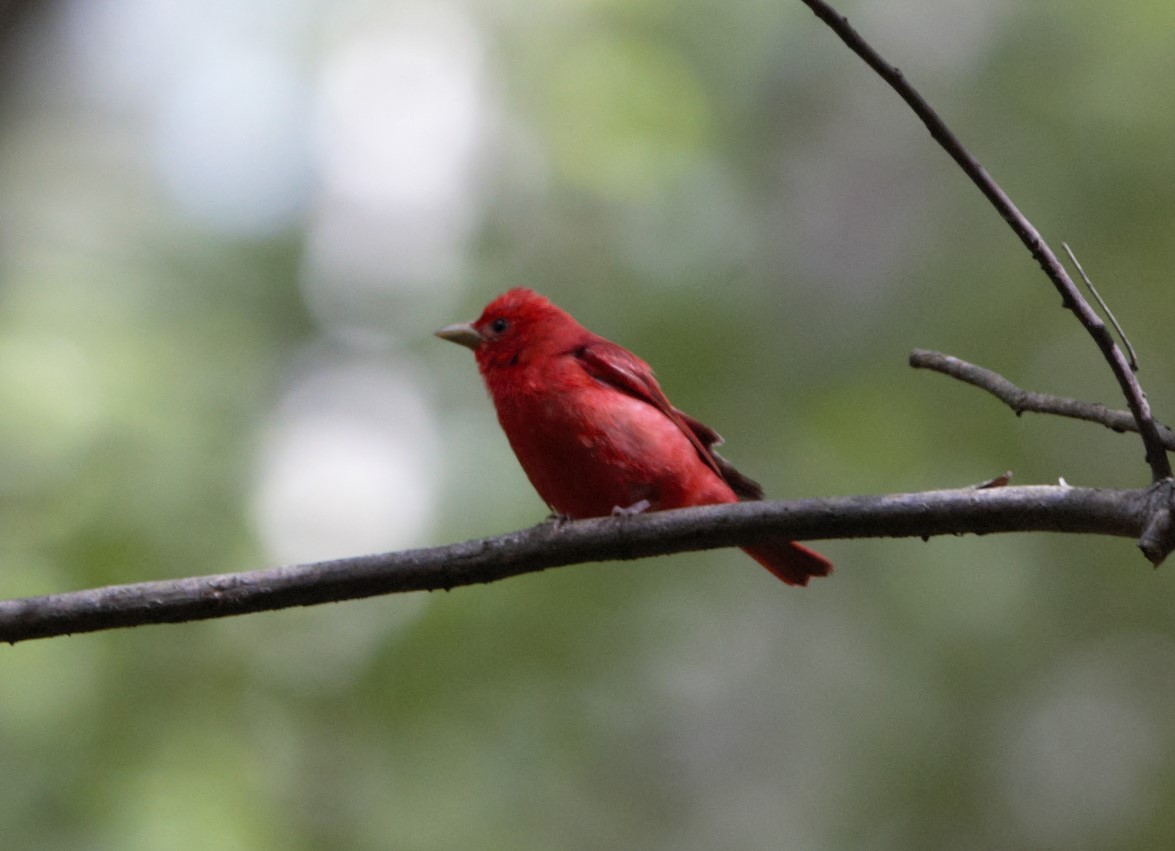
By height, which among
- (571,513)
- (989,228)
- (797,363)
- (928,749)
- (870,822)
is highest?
(989,228)

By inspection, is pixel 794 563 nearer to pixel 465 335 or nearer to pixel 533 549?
pixel 465 335

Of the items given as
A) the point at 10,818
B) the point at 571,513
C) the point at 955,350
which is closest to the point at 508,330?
the point at 571,513

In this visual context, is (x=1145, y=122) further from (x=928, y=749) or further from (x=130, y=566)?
(x=130, y=566)

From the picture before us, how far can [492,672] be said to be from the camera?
24.6 feet

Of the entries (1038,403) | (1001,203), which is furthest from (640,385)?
(1001,203)

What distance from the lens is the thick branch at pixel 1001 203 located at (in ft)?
9.28

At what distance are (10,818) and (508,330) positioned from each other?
346 cm

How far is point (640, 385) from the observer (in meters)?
5.04

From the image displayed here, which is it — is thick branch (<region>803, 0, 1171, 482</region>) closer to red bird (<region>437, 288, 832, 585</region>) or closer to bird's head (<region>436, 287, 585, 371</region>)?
red bird (<region>437, 288, 832, 585</region>)

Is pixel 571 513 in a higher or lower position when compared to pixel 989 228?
lower

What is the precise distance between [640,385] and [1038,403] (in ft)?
6.75

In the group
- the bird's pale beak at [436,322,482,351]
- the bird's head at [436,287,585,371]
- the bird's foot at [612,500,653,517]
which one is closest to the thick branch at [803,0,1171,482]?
the bird's foot at [612,500,653,517]

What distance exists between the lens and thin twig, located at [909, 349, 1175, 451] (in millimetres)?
3100

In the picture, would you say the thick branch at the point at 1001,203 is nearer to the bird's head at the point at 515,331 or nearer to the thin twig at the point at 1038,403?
the thin twig at the point at 1038,403
